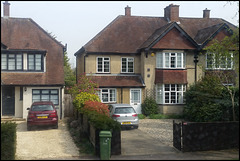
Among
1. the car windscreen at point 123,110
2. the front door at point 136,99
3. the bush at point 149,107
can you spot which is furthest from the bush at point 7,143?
the front door at point 136,99

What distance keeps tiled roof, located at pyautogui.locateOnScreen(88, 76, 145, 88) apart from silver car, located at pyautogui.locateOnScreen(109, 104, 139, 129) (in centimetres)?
688

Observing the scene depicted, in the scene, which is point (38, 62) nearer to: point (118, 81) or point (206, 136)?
point (118, 81)

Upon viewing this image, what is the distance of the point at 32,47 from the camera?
75.2 ft

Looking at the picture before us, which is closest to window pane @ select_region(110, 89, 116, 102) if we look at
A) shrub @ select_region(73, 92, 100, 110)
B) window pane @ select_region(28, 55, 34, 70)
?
shrub @ select_region(73, 92, 100, 110)

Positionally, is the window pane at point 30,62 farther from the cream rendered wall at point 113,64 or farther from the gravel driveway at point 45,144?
the gravel driveway at point 45,144

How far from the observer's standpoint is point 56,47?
78.8 feet

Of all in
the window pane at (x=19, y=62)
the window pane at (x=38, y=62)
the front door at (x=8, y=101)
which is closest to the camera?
the window pane at (x=19, y=62)

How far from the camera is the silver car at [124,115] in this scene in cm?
1773

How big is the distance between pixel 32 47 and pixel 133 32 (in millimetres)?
9432

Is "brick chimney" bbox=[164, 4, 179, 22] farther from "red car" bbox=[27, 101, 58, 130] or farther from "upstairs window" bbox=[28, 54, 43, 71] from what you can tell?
"red car" bbox=[27, 101, 58, 130]

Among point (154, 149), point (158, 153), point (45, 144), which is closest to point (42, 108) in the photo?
point (45, 144)

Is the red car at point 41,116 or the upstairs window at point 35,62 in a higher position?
the upstairs window at point 35,62

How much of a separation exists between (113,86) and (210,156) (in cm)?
1428

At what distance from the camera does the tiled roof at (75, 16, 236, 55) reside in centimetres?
2606
